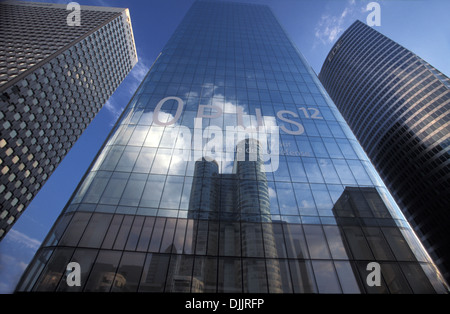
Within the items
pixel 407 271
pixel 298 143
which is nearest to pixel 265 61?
pixel 298 143

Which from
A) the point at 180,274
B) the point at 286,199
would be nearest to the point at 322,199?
the point at 286,199

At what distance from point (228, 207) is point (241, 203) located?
3.74 feet

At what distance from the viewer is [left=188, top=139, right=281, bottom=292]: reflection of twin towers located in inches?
539

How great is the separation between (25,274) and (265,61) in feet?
122

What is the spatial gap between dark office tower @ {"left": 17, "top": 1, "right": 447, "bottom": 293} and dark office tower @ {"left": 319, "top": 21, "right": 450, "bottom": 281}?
2930 inches

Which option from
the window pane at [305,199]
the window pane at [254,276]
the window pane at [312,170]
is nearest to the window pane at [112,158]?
the window pane at [254,276]

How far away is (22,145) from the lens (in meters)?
51.4

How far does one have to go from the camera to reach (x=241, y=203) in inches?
671

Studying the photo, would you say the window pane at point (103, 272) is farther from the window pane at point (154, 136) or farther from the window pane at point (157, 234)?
the window pane at point (154, 136)

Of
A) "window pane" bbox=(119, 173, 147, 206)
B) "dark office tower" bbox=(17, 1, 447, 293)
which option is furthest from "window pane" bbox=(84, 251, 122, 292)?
"window pane" bbox=(119, 173, 147, 206)

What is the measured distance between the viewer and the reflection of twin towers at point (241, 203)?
13695mm

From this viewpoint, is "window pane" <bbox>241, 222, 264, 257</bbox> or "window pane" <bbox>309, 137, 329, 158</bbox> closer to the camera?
"window pane" <bbox>241, 222, 264, 257</bbox>

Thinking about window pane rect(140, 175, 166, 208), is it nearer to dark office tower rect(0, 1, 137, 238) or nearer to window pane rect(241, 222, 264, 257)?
window pane rect(241, 222, 264, 257)
